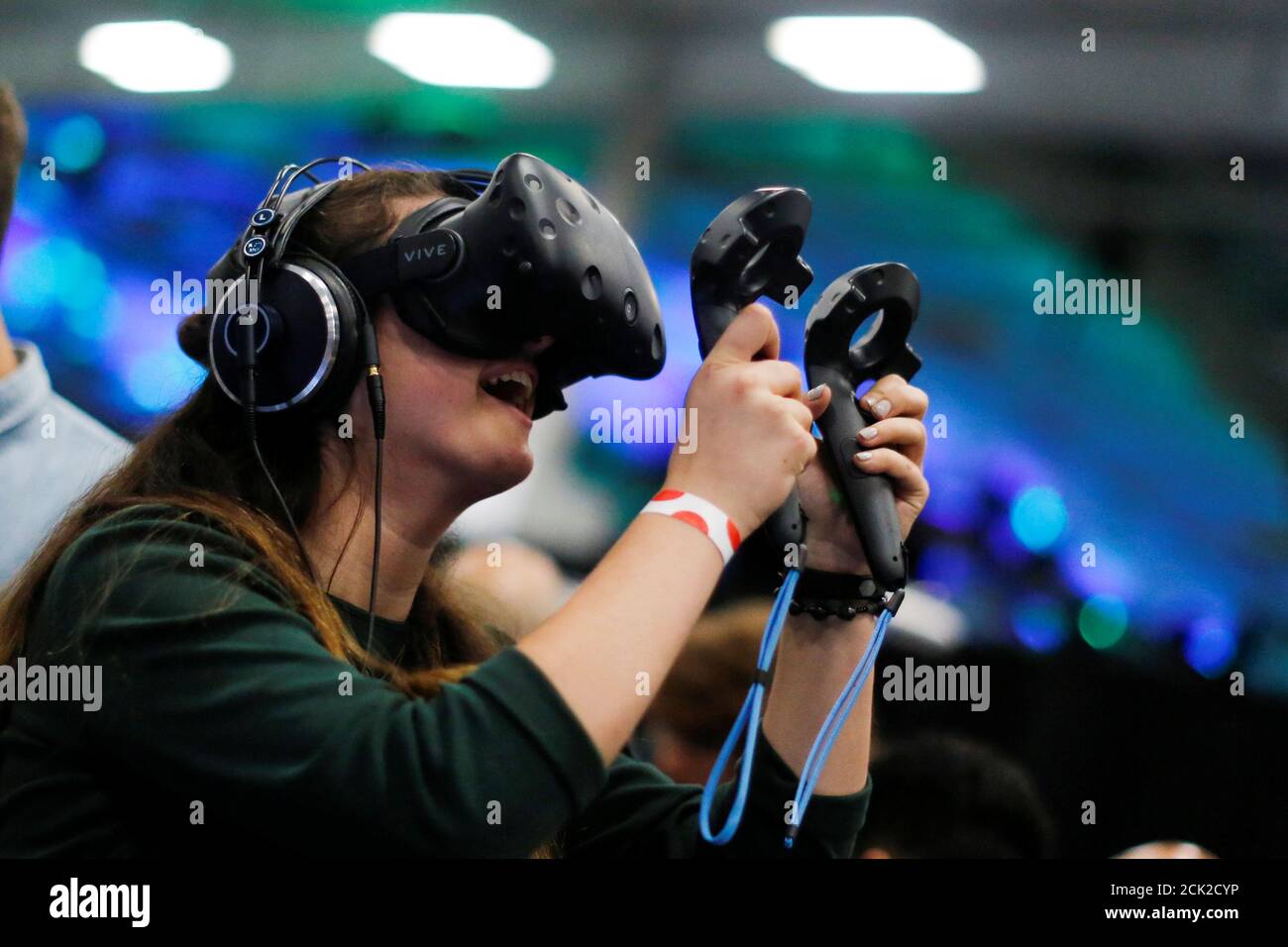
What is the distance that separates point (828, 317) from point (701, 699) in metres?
0.84

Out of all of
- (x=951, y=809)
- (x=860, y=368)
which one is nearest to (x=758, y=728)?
(x=860, y=368)

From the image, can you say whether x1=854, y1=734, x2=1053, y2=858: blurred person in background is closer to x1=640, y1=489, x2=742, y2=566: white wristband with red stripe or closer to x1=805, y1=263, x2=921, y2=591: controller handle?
x1=805, y1=263, x2=921, y2=591: controller handle

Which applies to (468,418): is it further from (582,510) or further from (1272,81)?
(1272,81)

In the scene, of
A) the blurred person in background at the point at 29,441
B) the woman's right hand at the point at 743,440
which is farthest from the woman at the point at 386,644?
the blurred person in background at the point at 29,441

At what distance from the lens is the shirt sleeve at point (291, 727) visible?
2.06 feet

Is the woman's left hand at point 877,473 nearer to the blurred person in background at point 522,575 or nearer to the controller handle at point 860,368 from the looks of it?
the controller handle at point 860,368

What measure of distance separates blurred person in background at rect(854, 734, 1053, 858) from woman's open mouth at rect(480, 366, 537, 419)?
2.32 ft

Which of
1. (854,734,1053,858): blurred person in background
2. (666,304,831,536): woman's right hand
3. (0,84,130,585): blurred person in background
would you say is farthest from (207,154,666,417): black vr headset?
(854,734,1053,858): blurred person in background

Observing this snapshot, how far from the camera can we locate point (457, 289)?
807 millimetres

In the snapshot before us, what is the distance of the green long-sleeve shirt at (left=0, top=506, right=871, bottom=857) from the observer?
630mm

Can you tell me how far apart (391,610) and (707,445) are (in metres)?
0.29
